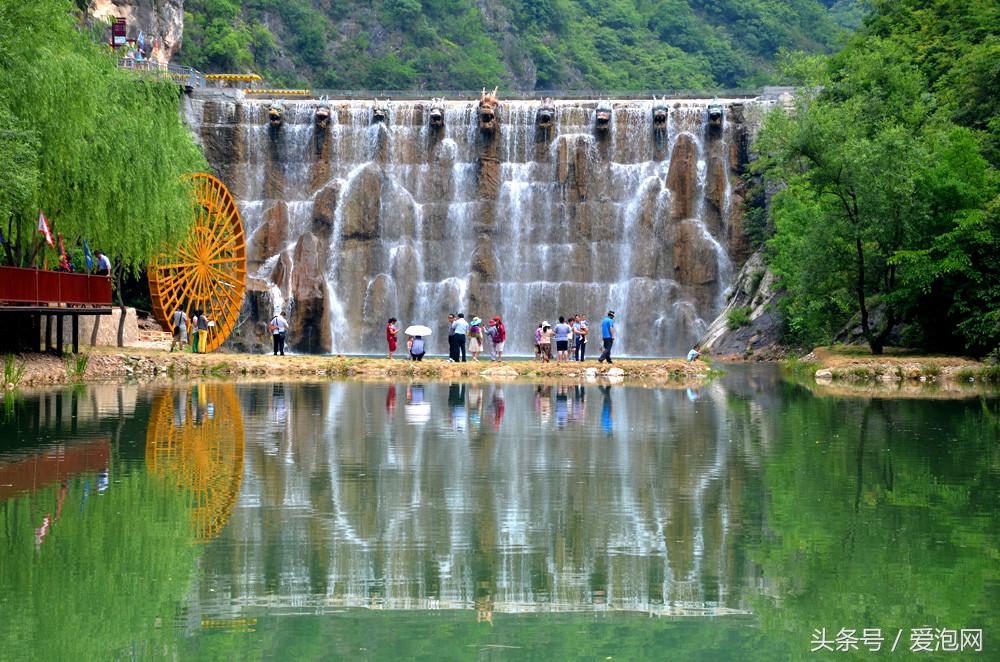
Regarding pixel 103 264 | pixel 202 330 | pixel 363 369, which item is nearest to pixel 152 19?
pixel 202 330

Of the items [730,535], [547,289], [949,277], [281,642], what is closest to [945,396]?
[949,277]

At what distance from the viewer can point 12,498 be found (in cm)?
1320

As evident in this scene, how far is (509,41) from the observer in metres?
107

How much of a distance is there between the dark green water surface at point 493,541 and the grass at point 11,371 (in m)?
8.01

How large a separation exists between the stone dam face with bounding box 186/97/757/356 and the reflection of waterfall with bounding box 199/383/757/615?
123 ft

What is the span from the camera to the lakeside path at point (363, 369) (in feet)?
111

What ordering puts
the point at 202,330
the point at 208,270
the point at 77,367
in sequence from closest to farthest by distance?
the point at 77,367
the point at 202,330
the point at 208,270

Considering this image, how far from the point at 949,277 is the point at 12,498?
2834 cm

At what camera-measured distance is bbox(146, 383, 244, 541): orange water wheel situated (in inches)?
510

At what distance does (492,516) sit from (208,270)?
37445 millimetres

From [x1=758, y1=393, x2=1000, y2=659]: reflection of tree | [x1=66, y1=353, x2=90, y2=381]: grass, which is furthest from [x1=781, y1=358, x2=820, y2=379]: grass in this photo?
[x1=66, y1=353, x2=90, y2=381]: grass

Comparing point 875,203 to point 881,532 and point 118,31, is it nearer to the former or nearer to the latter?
point 881,532

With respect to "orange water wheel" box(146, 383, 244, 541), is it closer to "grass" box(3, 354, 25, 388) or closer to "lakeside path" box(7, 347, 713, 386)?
"grass" box(3, 354, 25, 388)

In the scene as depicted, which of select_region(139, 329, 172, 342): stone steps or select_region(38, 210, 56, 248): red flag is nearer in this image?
select_region(38, 210, 56, 248): red flag
